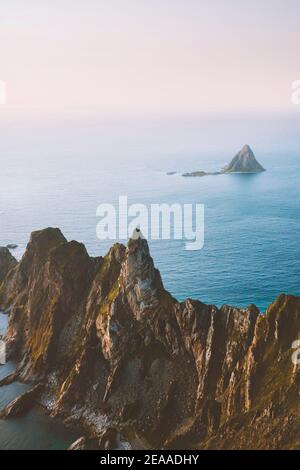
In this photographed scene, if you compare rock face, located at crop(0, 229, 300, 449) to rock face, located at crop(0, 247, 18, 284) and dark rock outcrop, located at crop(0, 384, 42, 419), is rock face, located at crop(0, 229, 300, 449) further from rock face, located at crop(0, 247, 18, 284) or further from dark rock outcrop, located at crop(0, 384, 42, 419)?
rock face, located at crop(0, 247, 18, 284)

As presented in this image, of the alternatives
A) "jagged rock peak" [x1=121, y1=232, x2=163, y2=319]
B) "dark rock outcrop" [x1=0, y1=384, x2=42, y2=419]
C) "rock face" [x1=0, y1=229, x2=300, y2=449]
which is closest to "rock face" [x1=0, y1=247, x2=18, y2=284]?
"rock face" [x1=0, y1=229, x2=300, y2=449]

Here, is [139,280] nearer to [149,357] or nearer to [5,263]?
[149,357]

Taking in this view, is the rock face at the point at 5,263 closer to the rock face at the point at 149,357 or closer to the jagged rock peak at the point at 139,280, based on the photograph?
the rock face at the point at 149,357

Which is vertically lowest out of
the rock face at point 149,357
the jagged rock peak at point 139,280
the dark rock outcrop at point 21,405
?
the dark rock outcrop at point 21,405

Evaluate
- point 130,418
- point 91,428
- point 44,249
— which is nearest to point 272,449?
point 130,418

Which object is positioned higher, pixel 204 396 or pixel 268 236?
pixel 268 236

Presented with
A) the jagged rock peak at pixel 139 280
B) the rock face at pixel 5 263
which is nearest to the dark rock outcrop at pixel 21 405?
the jagged rock peak at pixel 139 280
